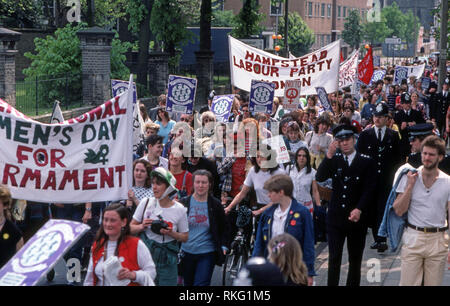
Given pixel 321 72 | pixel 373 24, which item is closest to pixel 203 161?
pixel 321 72

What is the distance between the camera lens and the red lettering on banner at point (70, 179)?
8266mm

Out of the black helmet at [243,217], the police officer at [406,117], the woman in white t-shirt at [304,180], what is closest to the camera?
the black helmet at [243,217]

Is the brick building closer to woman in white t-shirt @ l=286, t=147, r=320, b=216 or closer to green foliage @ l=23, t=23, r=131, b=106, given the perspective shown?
green foliage @ l=23, t=23, r=131, b=106

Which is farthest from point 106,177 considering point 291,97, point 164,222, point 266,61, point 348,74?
point 348,74

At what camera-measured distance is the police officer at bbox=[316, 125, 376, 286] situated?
8.62m

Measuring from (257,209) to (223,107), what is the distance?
24.2ft

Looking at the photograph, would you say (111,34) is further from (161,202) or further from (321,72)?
(161,202)

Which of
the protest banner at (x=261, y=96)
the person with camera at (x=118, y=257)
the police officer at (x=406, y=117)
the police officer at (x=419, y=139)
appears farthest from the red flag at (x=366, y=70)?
the person with camera at (x=118, y=257)

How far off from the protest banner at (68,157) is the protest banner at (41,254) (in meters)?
2.66

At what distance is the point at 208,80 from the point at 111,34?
32.6 feet

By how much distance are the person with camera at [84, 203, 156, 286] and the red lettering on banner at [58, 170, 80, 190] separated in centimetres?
208

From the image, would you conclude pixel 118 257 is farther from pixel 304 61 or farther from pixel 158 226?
pixel 304 61

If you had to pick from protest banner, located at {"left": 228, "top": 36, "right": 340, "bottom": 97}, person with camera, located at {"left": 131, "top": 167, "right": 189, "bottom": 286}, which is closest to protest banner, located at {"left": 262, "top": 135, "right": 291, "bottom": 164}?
person with camera, located at {"left": 131, "top": 167, "right": 189, "bottom": 286}

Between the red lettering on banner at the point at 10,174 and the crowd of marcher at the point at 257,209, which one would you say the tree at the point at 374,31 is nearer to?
the crowd of marcher at the point at 257,209
